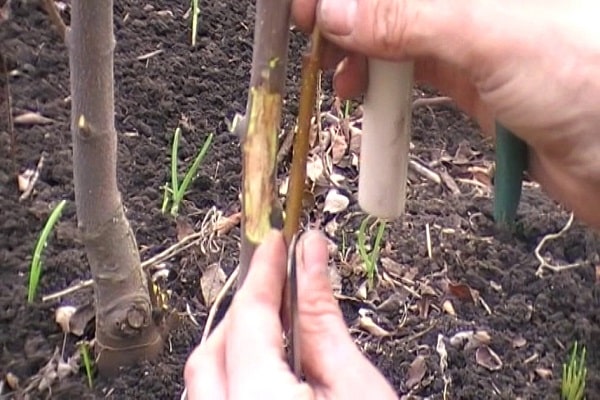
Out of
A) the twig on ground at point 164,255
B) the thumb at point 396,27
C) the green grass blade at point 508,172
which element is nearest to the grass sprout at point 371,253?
the twig on ground at point 164,255

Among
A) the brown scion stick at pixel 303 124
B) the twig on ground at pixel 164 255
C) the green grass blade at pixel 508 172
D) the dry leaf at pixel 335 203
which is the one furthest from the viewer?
the dry leaf at pixel 335 203

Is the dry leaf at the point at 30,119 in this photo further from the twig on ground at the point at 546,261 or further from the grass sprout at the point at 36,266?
the twig on ground at the point at 546,261

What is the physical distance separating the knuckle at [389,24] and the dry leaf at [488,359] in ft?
2.35

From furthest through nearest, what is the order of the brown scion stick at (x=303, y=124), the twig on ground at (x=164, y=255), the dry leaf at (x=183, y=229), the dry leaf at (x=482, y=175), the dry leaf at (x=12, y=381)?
the dry leaf at (x=482, y=175), the dry leaf at (x=183, y=229), the twig on ground at (x=164, y=255), the dry leaf at (x=12, y=381), the brown scion stick at (x=303, y=124)

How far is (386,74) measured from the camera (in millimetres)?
1014

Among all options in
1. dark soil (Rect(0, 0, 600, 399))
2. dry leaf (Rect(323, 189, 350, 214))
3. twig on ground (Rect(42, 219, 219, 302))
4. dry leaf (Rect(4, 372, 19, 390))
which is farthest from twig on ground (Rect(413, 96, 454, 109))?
dry leaf (Rect(4, 372, 19, 390))

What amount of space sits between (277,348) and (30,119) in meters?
1.04

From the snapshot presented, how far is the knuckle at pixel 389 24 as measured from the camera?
3.35 ft

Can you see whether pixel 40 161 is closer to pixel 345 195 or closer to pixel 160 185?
pixel 160 185

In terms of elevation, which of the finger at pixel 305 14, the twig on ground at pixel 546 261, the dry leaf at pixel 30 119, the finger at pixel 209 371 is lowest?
the twig on ground at pixel 546 261

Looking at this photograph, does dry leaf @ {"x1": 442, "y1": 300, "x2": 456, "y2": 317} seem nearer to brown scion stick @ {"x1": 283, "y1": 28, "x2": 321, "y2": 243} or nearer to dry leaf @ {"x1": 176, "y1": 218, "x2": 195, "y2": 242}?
dry leaf @ {"x1": 176, "y1": 218, "x2": 195, "y2": 242}

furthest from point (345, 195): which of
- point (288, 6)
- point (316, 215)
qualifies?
point (288, 6)

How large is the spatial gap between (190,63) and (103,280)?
667 mm

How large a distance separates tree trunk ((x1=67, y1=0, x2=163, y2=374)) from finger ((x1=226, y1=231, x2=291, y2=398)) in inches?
16.5
